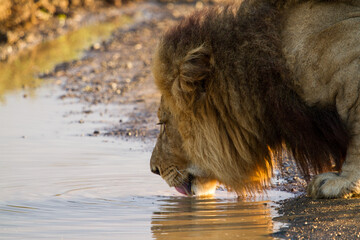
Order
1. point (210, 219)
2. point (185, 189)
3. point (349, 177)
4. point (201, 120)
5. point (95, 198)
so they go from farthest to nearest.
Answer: point (95, 198), point (185, 189), point (201, 120), point (210, 219), point (349, 177)

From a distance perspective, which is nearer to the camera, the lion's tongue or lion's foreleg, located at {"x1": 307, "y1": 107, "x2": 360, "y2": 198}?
lion's foreleg, located at {"x1": 307, "y1": 107, "x2": 360, "y2": 198}

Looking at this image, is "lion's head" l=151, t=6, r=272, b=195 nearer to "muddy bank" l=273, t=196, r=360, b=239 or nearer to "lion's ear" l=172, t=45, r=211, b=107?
"lion's ear" l=172, t=45, r=211, b=107

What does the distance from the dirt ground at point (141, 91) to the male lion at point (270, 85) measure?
25 centimetres

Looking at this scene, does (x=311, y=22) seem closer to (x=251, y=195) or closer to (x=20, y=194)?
(x=251, y=195)

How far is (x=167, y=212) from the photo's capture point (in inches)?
185

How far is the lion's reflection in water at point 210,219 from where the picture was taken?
13.4 ft

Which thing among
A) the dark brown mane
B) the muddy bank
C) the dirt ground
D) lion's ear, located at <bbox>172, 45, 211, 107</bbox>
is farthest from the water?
lion's ear, located at <bbox>172, 45, 211, 107</bbox>

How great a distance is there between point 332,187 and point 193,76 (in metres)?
1.05

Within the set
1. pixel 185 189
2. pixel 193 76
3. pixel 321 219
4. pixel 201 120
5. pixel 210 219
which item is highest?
pixel 193 76

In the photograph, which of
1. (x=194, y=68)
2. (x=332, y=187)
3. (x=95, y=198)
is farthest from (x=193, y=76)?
(x=95, y=198)

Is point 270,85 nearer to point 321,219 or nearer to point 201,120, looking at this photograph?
point 201,120

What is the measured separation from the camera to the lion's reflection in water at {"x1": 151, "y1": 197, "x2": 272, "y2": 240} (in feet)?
13.4

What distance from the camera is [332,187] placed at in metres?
4.35

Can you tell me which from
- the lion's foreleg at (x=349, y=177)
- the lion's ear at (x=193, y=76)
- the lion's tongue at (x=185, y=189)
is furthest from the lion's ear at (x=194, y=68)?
the lion's foreleg at (x=349, y=177)
